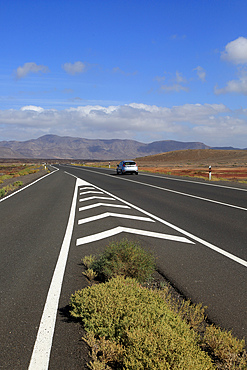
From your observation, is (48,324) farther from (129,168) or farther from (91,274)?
(129,168)

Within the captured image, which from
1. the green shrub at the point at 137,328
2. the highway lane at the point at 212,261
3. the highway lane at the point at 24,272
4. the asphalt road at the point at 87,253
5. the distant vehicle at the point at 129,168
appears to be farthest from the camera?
the distant vehicle at the point at 129,168

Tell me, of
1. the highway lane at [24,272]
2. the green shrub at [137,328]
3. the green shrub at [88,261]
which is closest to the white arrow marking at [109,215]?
the highway lane at [24,272]

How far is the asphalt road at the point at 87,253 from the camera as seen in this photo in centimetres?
344

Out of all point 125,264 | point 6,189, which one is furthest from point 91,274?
point 6,189

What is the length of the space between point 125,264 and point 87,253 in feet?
5.29

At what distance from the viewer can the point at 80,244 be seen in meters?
7.23

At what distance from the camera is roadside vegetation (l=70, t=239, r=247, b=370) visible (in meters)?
2.56

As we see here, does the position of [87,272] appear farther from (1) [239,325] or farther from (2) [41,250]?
(1) [239,325]

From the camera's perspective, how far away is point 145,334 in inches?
108

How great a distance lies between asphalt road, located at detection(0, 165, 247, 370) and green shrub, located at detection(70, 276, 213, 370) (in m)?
0.29

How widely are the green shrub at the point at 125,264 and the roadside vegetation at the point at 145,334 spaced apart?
2.68 ft

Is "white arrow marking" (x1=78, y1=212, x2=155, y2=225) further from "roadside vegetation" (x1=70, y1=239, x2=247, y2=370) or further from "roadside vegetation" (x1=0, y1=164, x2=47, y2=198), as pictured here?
"roadside vegetation" (x1=0, y1=164, x2=47, y2=198)

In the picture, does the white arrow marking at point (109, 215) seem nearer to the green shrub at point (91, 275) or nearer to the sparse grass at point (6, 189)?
the green shrub at point (91, 275)

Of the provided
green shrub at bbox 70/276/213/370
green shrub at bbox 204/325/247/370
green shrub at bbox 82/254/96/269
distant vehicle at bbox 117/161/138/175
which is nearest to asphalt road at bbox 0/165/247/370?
green shrub at bbox 82/254/96/269
